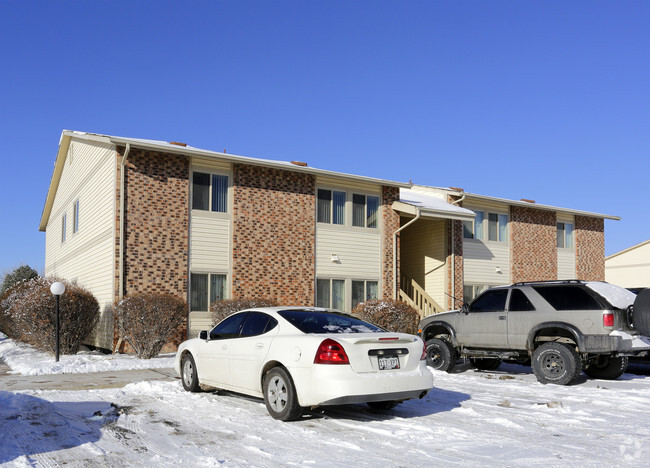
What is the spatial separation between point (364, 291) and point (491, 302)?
9.19m

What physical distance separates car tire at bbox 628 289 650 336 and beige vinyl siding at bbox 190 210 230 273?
11334mm

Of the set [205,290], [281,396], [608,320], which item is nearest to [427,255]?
[205,290]

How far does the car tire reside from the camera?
1031cm

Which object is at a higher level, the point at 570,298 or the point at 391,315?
the point at 570,298

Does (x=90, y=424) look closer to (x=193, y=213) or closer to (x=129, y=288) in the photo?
(x=129, y=288)

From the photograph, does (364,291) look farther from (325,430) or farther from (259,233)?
(325,430)

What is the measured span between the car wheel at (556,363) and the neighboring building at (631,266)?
3219 centimetres

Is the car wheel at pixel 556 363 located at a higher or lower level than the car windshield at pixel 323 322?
lower

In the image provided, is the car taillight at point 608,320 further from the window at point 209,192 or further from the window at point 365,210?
the window at point 365,210

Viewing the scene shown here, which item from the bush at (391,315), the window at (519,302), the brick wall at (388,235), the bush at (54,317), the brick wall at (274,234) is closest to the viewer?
the window at (519,302)

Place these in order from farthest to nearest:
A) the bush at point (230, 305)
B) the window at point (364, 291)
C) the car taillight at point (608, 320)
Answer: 1. the window at point (364, 291)
2. the bush at point (230, 305)
3. the car taillight at point (608, 320)

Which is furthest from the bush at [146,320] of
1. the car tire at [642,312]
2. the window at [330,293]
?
the car tire at [642,312]

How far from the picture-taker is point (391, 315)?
717 inches

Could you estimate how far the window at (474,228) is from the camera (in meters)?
25.0
